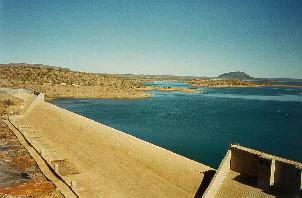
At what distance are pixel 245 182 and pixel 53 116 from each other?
33591 mm

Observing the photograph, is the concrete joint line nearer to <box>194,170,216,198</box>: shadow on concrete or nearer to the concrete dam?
the concrete dam

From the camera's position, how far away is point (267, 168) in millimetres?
17125

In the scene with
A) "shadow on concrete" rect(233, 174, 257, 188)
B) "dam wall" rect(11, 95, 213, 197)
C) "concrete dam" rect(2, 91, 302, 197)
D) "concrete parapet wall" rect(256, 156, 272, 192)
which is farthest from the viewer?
"dam wall" rect(11, 95, 213, 197)

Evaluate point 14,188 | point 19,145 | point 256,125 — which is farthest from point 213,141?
point 14,188

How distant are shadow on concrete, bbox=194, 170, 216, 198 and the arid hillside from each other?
78075 millimetres

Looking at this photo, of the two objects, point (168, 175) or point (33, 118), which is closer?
point (168, 175)

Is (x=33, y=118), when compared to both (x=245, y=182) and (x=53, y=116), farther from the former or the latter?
(x=245, y=182)

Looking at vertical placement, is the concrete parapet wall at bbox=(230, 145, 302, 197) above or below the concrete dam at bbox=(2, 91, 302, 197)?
above

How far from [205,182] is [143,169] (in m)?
5.26

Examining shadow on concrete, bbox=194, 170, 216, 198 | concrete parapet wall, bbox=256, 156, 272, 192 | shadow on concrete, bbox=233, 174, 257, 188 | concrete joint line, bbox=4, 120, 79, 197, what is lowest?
concrete joint line, bbox=4, 120, 79, 197

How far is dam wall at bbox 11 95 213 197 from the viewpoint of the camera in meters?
21.6

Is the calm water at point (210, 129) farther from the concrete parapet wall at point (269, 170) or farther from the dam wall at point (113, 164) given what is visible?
the concrete parapet wall at point (269, 170)

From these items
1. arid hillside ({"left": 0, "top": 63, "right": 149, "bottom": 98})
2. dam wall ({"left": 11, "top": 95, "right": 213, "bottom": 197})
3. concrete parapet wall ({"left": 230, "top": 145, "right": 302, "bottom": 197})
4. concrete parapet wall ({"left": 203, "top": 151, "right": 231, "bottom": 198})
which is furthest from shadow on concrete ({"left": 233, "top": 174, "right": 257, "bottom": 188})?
arid hillside ({"left": 0, "top": 63, "right": 149, "bottom": 98})

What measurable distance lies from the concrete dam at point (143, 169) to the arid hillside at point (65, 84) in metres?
61.4
